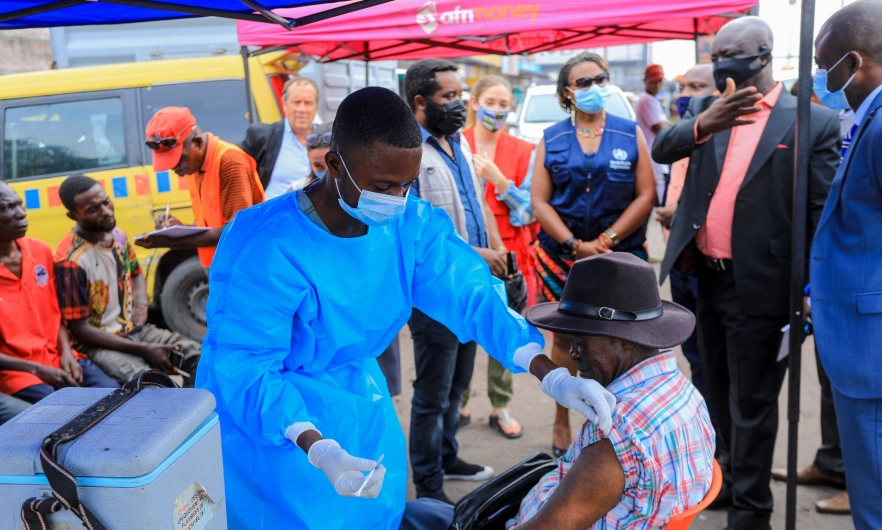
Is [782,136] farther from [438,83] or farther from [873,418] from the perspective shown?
[438,83]

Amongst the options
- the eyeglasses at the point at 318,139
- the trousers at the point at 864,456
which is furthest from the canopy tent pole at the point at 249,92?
the trousers at the point at 864,456

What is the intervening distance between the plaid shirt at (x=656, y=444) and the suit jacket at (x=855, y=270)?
0.74 m

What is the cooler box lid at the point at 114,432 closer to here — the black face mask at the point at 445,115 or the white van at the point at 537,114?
the black face mask at the point at 445,115

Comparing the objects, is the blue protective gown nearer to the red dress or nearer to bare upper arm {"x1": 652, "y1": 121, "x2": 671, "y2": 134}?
the red dress

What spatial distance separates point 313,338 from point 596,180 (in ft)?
7.18

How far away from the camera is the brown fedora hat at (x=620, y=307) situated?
169 cm

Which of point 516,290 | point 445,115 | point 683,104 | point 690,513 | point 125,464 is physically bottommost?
point 690,513

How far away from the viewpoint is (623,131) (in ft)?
11.9

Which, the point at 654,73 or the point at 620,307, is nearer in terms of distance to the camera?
the point at 620,307

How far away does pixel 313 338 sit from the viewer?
1.74 m

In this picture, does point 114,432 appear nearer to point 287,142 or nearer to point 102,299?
point 102,299

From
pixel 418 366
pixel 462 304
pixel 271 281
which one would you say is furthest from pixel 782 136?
pixel 271 281

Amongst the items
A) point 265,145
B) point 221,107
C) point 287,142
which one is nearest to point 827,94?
point 287,142

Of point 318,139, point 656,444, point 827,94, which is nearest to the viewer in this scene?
point 656,444
